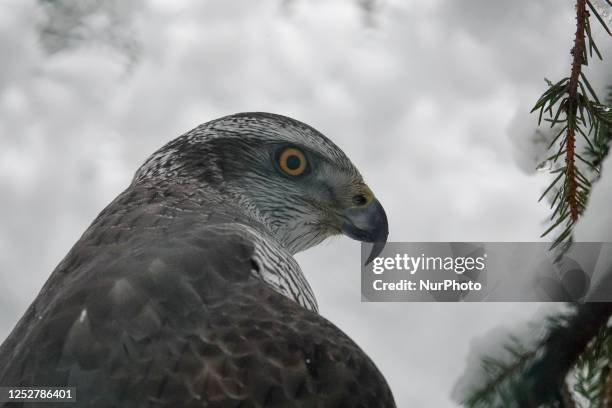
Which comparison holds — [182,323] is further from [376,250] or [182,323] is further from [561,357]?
[376,250]

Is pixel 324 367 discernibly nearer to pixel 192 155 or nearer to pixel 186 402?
pixel 186 402

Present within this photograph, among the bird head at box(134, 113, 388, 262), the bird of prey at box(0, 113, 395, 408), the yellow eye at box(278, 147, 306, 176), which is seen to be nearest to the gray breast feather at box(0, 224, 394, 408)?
A: the bird of prey at box(0, 113, 395, 408)

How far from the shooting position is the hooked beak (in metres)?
4.95

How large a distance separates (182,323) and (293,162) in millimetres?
2229

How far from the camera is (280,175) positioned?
4.73m

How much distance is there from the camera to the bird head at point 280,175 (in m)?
4.50

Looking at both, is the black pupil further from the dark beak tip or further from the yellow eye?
the dark beak tip

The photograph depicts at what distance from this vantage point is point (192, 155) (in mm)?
4555

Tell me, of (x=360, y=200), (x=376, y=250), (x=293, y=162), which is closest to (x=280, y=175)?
(x=293, y=162)

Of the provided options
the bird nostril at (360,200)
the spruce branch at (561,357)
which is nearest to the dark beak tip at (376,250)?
the bird nostril at (360,200)

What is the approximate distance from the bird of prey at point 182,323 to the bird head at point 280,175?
13.9 inches

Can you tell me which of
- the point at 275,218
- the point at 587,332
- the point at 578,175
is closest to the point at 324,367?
the point at 587,332

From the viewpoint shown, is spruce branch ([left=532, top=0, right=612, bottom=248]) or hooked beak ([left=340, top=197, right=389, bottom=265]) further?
hooked beak ([left=340, top=197, right=389, bottom=265])

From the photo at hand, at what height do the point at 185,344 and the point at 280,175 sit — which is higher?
the point at 280,175
